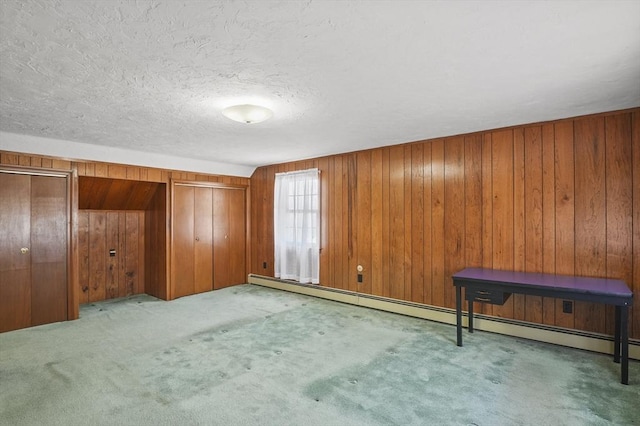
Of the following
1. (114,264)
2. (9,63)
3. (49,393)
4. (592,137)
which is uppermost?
(9,63)

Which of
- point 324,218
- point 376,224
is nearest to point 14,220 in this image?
point 324,218

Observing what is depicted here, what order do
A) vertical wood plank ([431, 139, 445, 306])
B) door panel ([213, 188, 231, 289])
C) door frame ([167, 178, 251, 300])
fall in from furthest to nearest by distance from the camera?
door panel ([213, 188, 231, 289]) → door frame ([167, 178, 251, 300]) → vertical wood plank ([431, 139, 445, 306])

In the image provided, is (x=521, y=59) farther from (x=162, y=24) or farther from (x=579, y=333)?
(x=579, y=333)

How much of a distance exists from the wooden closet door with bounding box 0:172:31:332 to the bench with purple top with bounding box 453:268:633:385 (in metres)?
4.81

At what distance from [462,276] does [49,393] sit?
3.51m

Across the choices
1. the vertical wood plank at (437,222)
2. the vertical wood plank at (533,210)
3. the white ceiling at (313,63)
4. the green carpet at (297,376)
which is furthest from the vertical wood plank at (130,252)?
the vertical wood plank at (533,210)

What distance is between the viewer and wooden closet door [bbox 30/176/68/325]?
3.94 metres

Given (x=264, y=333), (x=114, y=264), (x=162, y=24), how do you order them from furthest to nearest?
(x=114, y=264)
(x=264, y=333)
(x=162, y=24)

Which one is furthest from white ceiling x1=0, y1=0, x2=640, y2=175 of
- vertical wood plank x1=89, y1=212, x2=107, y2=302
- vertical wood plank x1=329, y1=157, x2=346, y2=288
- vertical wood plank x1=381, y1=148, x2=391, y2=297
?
vertical wood plank x1=89, y1=212, x2=107, y2=302

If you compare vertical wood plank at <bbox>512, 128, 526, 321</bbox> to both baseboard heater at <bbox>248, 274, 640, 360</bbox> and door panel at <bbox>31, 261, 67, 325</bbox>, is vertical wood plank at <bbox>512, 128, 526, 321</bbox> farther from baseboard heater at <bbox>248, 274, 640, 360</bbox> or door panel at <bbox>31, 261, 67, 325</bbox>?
A: door panel at <bbox>31, 261, 67, 325</bbox>

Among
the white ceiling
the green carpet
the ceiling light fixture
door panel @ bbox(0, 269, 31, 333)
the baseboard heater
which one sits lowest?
the green carpet

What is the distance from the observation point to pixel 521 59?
2008 mm

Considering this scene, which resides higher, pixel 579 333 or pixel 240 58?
pixel 240 58

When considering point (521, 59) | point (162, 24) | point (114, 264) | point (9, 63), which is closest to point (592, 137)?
point (521, 59)
